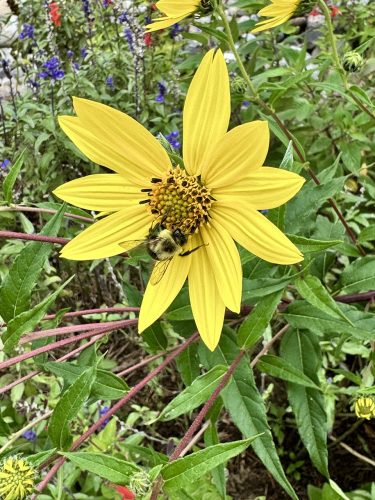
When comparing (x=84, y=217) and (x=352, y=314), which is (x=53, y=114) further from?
(x=352, y=314)

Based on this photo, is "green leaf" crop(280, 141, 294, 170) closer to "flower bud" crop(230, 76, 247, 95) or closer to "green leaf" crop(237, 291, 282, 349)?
"green leaf" crop(237, 291, 282, 349)

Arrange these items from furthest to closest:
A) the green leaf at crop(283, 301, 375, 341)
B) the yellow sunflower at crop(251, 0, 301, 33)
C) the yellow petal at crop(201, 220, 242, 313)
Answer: the yellow sunflower at crop(251, 0, 301, 33) < the green leaf at crop(283, 301, 375, 341) < the yellow petal at crop(201, 220, 242, 313)

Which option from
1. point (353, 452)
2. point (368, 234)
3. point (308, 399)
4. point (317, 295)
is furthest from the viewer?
point (353, 452)

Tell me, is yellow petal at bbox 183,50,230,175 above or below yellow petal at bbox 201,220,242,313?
above

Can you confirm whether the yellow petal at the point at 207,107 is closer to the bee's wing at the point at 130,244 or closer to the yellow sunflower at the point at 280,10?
the bee's wing at the point at 130,244

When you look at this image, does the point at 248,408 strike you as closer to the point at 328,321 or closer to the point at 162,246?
the point at 328,321

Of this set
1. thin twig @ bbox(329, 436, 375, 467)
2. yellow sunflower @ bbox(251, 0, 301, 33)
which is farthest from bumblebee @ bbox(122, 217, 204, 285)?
thin twig @ bbox(329, 436, 375, 467)

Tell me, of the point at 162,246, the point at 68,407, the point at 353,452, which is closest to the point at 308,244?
the point at 162,246

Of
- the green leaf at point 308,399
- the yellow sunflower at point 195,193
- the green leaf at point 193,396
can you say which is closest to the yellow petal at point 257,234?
the yellow sunflower at point 195,193
